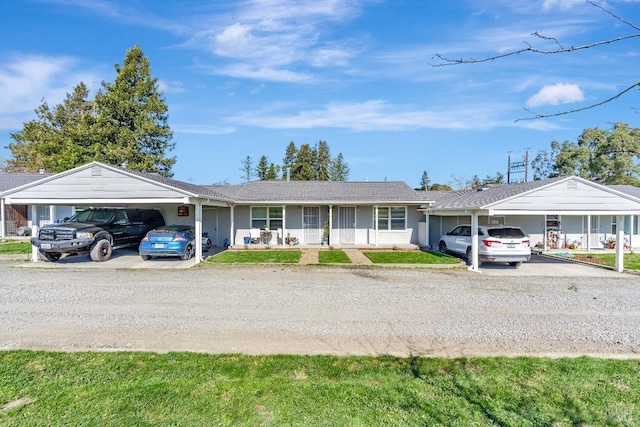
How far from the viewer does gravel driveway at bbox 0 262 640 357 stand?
5.36 metres

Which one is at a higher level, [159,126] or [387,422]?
[159,126]

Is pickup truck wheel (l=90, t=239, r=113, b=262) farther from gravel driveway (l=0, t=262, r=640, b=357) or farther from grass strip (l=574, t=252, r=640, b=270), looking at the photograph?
grass strip (l=574, t=252, r=640, b=270)

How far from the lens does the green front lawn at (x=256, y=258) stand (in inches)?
524

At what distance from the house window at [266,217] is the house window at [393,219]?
537 cm

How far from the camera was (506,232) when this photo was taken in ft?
42.4

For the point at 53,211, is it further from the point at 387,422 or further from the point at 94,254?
the point at 387,422

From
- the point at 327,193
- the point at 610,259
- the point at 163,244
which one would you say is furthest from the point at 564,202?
the point at 163,244

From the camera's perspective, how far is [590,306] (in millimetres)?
7832

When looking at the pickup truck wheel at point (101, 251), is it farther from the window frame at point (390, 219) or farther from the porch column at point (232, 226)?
the window frame at point (390, 219)

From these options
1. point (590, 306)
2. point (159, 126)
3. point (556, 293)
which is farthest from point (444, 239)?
point (159, 126)

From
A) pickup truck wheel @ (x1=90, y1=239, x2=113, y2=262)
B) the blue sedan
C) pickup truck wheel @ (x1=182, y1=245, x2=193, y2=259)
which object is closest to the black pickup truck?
pickup truck wheel @ (x1=90, y1=239, x2=113, y2=262)

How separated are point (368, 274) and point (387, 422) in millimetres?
8263

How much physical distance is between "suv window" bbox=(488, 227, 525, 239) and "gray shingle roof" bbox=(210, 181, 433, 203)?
5502 millimetres

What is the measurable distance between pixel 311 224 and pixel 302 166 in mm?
38378
